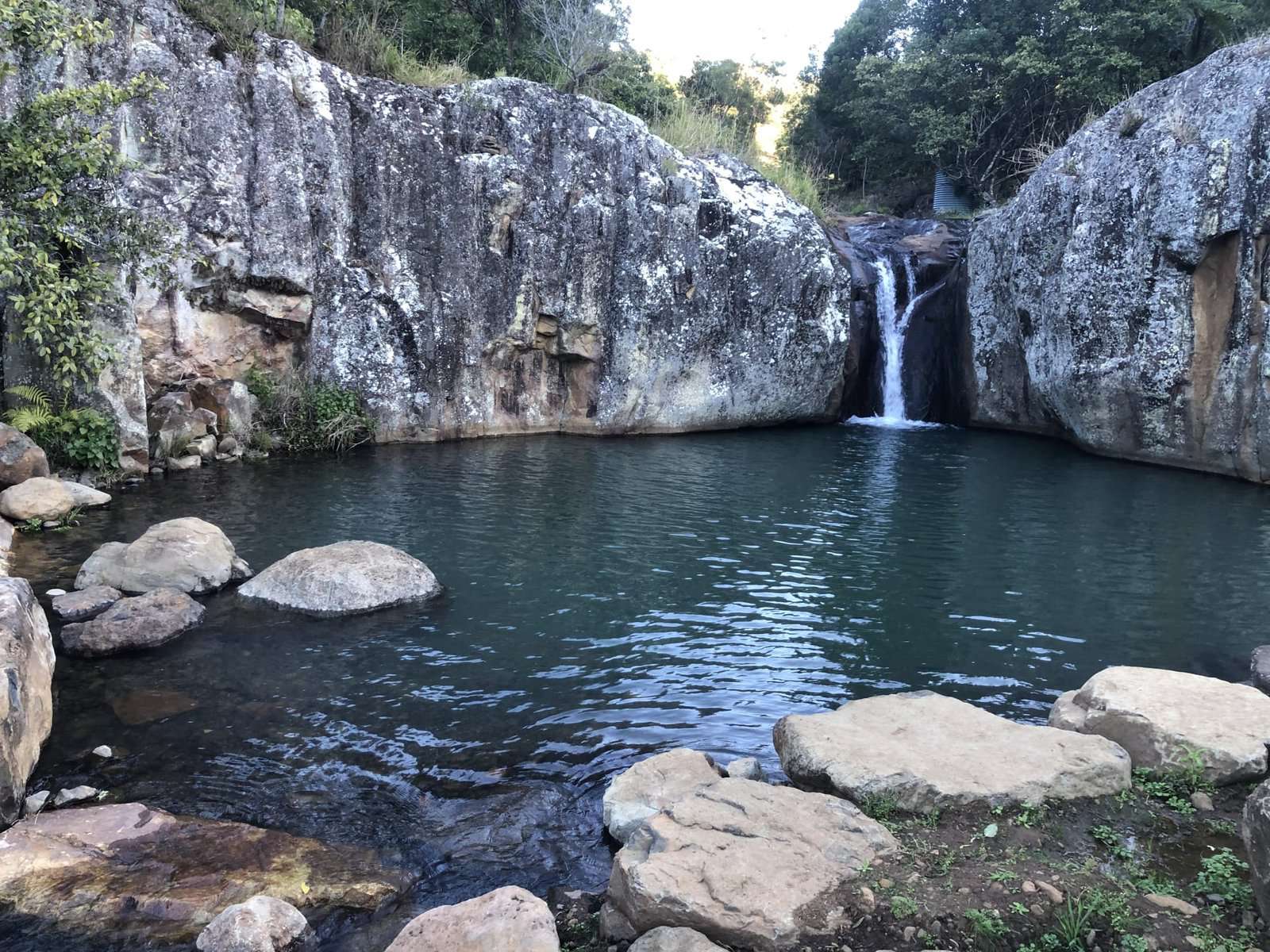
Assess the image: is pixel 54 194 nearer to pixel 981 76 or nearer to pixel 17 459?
pixel 17 459

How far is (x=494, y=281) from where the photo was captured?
893 inches

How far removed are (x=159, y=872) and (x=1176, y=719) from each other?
21.8 feet

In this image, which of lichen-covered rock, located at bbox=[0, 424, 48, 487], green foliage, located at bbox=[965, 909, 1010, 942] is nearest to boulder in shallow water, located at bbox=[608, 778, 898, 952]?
green foliage, located at bbox=[965, 909, 1010, 942]

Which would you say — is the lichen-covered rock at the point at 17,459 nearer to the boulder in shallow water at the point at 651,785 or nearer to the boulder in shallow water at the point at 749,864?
the boulder in shallow water at the point at 651,785

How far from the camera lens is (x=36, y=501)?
12805 millimetres

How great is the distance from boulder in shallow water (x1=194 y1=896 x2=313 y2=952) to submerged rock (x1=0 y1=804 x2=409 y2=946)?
25 centimetres

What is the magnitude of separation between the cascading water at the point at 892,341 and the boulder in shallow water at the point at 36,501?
71.3ft

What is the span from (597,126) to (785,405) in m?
9.40

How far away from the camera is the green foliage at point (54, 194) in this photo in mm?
11453

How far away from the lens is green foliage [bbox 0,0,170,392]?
11453 mm

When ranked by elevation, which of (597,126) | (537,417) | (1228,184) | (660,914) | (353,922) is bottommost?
(353,922)

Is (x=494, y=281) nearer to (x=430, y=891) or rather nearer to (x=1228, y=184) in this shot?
(x=1228, y=184)

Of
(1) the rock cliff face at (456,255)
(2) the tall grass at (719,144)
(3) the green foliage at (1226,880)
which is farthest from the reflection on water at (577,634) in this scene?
(2) the tall grass at (719,144)

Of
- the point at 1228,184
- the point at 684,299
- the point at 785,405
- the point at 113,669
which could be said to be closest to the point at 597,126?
the point at 684,299
